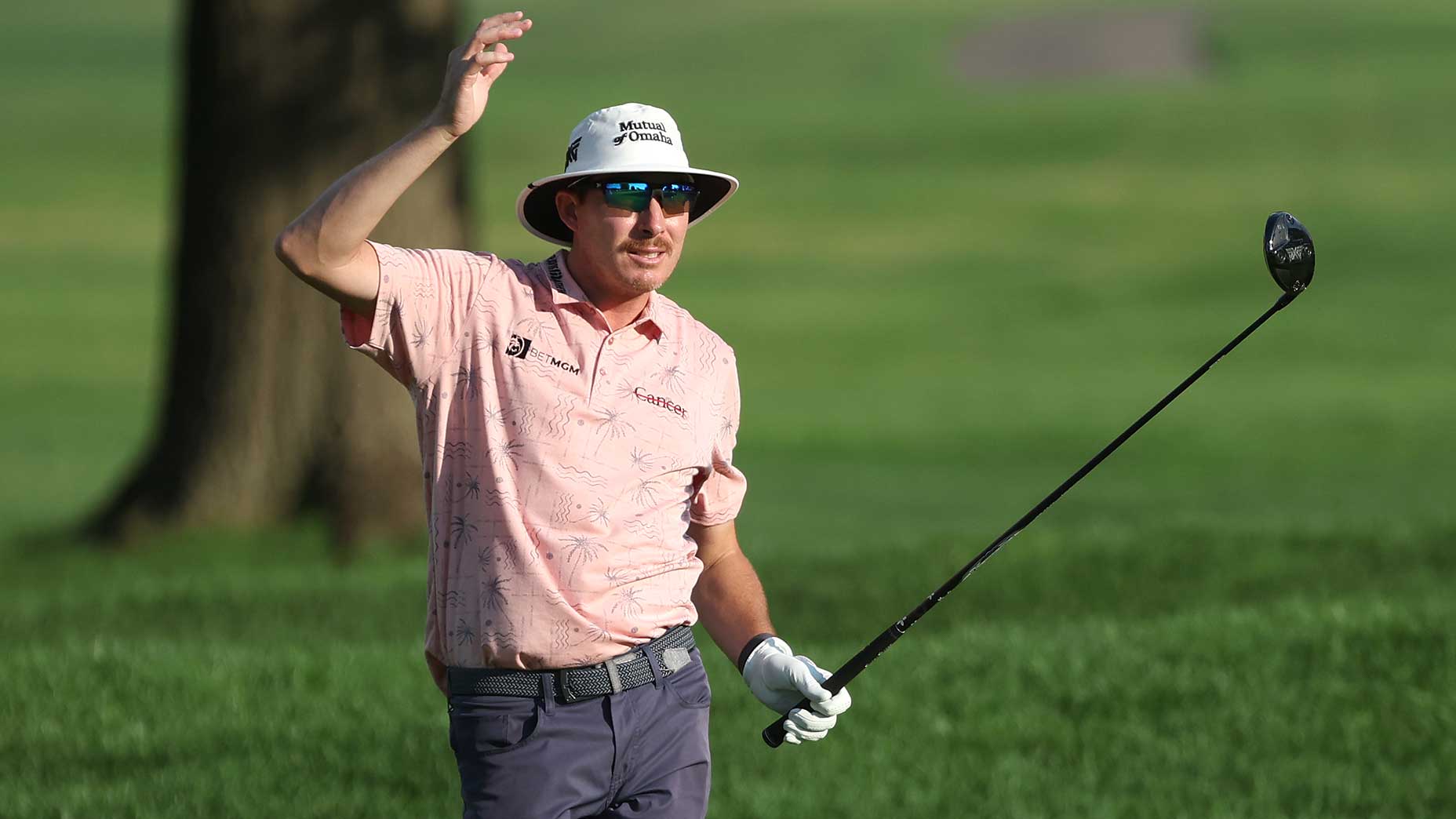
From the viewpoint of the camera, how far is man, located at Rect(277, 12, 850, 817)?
14.6ft

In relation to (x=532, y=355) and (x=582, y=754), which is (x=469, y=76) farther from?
(x=582, y=754)

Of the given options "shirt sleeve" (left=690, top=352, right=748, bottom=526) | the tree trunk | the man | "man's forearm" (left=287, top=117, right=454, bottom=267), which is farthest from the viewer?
the tree trunk

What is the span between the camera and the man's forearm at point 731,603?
16.3 ft

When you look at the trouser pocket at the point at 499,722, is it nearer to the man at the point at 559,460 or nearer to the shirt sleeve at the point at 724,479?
the man at the point at 559,460

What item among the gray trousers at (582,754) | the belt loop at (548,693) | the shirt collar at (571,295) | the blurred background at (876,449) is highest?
the shirt collar at (571,295)

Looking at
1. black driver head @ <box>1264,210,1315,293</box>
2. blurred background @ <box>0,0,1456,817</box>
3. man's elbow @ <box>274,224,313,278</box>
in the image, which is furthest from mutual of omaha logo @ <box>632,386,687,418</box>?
blurred background @ <box>0,0,1456,817</box>

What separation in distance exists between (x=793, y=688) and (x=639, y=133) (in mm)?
1257

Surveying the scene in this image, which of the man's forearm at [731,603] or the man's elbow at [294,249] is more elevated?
the man's elbow at [294,249]

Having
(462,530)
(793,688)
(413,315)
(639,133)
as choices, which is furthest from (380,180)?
(793,688)

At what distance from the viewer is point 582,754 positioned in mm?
4516

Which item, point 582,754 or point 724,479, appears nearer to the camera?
point 582,754

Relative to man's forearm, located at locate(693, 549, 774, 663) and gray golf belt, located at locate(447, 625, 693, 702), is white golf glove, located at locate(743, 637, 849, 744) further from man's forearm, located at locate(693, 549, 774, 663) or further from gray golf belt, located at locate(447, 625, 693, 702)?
gray golf belt, located at locate(447, 625, 693, 702)

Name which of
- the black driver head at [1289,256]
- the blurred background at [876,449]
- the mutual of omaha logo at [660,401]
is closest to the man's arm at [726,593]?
the mutual of omaha logo at [660,401]

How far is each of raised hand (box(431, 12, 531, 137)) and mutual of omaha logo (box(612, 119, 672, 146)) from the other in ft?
1.11
